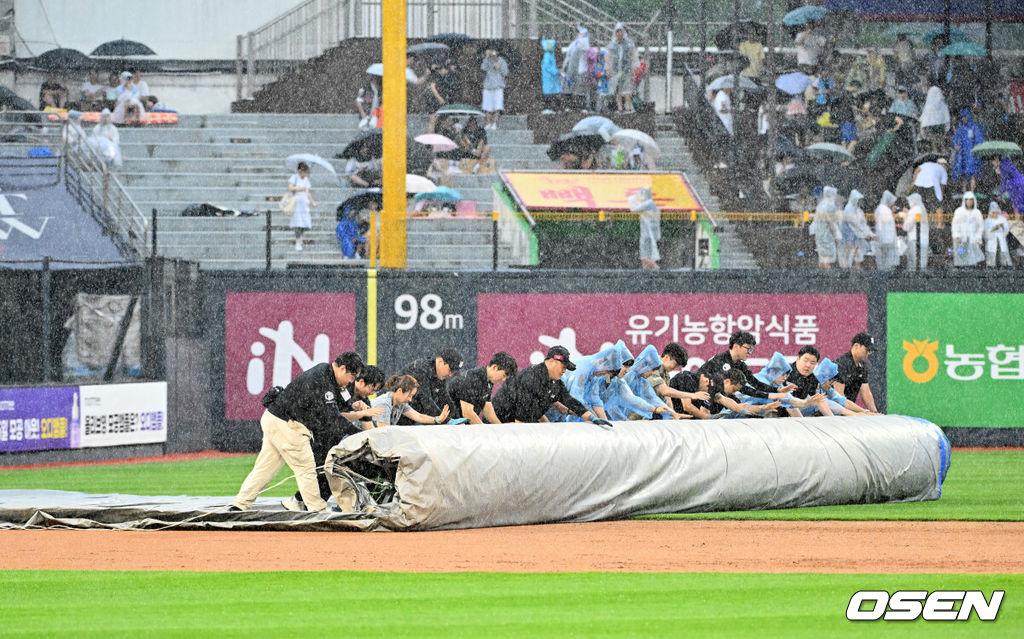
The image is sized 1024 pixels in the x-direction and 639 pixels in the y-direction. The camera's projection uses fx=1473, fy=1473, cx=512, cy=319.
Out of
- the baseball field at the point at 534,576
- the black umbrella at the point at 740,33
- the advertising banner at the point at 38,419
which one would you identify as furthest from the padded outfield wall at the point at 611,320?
the black umbrella at the point at 740,33

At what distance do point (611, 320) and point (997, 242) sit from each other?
6035 mm

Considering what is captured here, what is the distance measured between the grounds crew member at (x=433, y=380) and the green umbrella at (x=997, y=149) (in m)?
14.9

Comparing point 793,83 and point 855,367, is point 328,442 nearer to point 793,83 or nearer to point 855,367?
point 855,367

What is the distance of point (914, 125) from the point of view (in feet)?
97.2

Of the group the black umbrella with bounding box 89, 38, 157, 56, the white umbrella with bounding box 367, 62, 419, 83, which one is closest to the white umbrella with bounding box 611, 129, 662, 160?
the white umbrella with bounding box 367, 62, 419, 83

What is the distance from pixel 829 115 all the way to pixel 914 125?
170 centimetres

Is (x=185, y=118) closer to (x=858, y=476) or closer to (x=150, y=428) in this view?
(x=150, y=428)

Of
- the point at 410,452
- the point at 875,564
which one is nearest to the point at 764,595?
the point at 875,564

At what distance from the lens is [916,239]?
2245 cm

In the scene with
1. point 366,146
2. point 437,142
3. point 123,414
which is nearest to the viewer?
point 123,414

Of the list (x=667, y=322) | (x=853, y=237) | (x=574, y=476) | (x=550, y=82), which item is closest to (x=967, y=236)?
(x=853, y=237)

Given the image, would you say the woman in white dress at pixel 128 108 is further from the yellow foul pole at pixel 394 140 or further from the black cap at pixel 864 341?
the black cap at pixel 864 341

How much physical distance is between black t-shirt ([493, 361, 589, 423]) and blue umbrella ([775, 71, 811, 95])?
56.9 feet

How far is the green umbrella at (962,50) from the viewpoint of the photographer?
1231 inches
